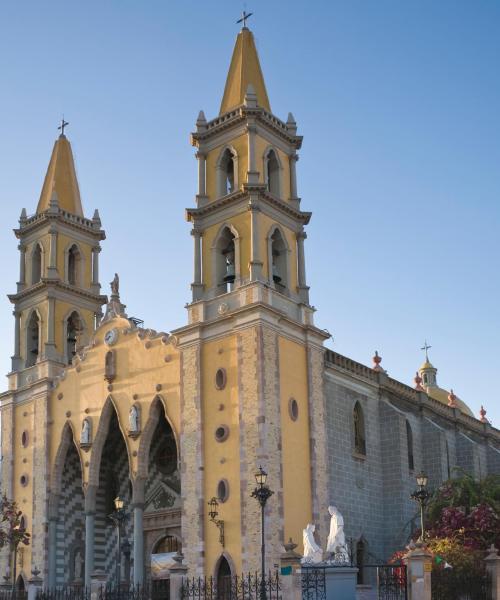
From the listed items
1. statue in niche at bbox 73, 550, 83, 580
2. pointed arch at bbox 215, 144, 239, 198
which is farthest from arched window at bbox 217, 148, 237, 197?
statue in niche at bbox 73, 550, 83, 580

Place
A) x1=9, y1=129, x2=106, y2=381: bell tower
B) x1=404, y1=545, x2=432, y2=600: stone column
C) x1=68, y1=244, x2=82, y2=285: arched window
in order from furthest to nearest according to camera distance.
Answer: x1=68, y1=244, x2=82, y2=285: arched window, x1=9, y1=129, x2=106, y2=381: bell tower, x1=404, y1=545, x2=432, y2=600: stone column

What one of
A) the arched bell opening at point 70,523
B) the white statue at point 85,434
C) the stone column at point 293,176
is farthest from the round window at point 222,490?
the stone column at point 293,176

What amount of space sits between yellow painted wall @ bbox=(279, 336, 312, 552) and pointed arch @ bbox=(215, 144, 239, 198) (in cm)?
679

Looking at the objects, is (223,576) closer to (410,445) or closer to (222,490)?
(222,490)

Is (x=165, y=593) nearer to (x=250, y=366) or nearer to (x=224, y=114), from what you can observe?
(x=250, y=366)

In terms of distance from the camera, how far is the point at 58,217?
44.7m

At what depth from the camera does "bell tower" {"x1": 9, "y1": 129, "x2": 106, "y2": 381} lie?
43.5 metres

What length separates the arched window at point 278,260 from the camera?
3691cm

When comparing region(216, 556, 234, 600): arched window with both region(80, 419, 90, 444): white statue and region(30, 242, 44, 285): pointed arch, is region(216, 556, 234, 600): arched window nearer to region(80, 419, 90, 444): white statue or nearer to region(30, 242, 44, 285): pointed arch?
region(80, 419, 90, 444): white statue

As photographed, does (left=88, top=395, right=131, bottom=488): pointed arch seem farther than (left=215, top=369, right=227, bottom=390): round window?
Yes

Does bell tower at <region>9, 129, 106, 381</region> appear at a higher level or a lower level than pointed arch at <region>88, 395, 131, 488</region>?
higher

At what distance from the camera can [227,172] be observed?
127 ft

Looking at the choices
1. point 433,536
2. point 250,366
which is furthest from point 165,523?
point 433,536

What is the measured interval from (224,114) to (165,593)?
17982mm
